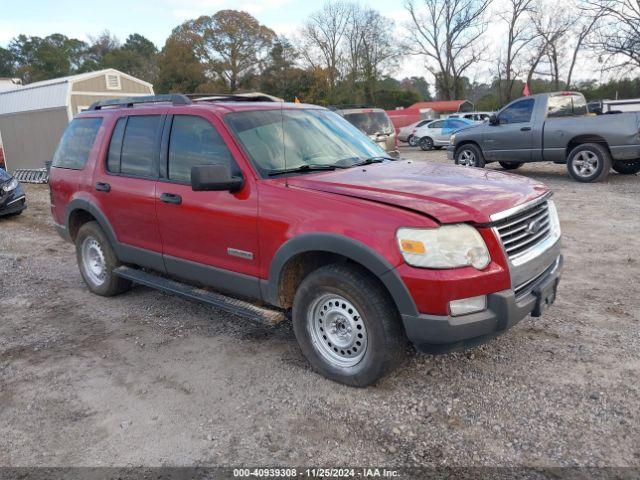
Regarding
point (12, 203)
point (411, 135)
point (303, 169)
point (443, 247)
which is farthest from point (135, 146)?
point (411, 135)

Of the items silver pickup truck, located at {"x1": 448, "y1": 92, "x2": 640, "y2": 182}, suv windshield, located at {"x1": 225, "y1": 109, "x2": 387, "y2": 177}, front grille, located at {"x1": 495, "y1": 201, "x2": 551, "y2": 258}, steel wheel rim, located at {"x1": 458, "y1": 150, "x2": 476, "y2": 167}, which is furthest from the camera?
steel wheel rim, located at {"x1": 458, "y1": 150, "x2": 476, "y2": 167}

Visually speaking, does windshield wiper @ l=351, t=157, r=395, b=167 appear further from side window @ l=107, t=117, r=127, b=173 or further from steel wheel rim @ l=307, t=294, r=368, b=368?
side window @ l=107, t=117, r=127, b=173

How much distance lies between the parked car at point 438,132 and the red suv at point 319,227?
19545 mm

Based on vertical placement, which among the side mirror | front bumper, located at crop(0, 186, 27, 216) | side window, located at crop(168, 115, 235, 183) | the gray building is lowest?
front bumper, located at crop(0, 186, 27, 216)

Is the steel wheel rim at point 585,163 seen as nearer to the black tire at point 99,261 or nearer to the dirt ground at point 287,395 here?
the dirt ground at point 287,395

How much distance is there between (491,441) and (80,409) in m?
2.60

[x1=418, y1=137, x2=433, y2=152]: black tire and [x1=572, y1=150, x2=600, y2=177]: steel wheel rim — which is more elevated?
[x1=418, y1=137, x2=433, y2=152]: black tire

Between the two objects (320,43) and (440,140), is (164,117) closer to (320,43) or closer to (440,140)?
(440,140)

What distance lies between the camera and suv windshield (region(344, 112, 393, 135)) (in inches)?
524

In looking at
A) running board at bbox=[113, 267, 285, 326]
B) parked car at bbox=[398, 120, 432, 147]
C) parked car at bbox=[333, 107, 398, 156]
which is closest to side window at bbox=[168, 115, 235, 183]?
running board at bbox=[113, 267, 285, 326]

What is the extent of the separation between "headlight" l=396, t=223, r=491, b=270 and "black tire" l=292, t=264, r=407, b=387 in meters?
0.38

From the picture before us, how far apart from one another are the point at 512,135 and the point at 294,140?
9196 mm

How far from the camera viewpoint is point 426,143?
2400cm

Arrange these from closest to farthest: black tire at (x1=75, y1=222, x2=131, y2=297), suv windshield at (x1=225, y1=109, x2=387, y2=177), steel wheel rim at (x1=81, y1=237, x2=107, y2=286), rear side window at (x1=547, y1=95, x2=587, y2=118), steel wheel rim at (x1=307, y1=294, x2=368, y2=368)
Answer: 1. steel wheel rim at (x1=307, y1=294, x2=368, y2=368)
2. suv windshield at (x1=225, y1=109, x2=387, y2=177)
3. black tire at (x1=75, y1=222, x2=131, y2=297)
4. steel wheel rim at (x1=81, y1=237, x2=107, y2=286)
5. rear side window at (x1=547, y1=95, x2=587, y2=118)
